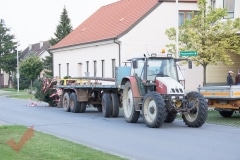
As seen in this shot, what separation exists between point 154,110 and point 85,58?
2594 cm

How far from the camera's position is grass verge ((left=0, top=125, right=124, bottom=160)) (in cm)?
993

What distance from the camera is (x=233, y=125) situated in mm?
17094

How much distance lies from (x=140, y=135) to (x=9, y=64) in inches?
2659

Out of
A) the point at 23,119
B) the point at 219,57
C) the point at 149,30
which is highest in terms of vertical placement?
the point at 149,30

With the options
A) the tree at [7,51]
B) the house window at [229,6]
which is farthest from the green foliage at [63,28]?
the house window at [229,6]

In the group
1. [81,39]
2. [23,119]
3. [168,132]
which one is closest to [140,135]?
[168,132]

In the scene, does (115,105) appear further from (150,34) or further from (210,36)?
(150,34)

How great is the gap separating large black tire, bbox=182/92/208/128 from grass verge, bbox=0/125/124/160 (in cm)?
525

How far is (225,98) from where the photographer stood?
1844cm

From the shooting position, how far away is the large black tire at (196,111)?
16125 millimetres

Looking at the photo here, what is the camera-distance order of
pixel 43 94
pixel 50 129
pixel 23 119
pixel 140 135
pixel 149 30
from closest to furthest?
pixel 140 135 → pixel 50 129 → pixel 23 119 → pixel 43 94 → pixel 149 30

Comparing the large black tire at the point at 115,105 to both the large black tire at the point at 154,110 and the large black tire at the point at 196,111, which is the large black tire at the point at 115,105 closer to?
the large black tire at the point at 154,110

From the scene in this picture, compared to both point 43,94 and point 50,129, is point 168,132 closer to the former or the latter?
point 50,129

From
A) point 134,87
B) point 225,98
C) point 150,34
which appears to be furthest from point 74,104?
point 150,34
